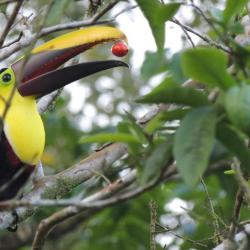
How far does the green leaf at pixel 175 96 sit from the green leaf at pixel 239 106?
12 cm

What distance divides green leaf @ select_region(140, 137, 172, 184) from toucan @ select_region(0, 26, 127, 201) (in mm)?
1303

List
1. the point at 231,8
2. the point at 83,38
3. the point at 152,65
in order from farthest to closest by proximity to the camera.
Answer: the point at 83,38
the point at 152,65
the point at 231,8

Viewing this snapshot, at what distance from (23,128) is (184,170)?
171cm

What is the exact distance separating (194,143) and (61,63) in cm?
175

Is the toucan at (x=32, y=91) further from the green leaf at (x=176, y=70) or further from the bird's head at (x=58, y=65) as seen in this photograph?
the green leaf at (x=176, y=70)

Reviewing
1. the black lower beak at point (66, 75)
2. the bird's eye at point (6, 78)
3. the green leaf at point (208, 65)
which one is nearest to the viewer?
the green leaf at point (208, 65)

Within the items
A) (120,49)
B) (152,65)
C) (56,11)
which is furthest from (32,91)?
(56,11)

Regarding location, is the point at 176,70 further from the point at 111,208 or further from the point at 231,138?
the point at 111,208

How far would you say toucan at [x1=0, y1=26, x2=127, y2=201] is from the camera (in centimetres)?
314

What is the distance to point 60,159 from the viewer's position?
513cm

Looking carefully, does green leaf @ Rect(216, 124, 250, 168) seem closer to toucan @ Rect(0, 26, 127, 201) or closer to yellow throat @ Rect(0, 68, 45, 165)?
toucan @ Rect(0, 26, 127, 201)

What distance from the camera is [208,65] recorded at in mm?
1740

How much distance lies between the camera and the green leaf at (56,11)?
79.8 inches

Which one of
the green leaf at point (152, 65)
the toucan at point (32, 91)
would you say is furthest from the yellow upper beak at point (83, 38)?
the green leaf at point (152, 65)
